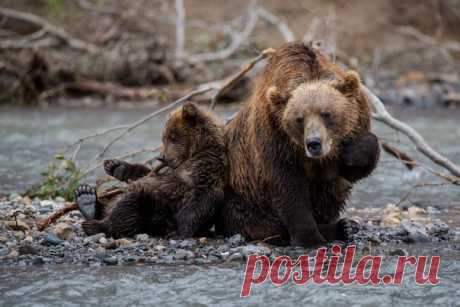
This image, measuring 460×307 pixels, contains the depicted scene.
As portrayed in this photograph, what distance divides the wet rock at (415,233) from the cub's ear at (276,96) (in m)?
1.62

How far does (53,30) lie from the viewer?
18.0 metres

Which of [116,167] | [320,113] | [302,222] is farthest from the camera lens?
[116,167]

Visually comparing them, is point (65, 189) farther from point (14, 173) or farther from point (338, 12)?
point (338, 12)

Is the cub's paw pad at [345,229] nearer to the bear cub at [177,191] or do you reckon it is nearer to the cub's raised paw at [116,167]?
the bear cub at [177,191]

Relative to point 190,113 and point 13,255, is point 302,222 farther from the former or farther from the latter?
point 13,255

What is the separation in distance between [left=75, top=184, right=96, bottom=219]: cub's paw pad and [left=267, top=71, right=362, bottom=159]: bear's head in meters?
1.79

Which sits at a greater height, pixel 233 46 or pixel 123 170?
pixel 233 46

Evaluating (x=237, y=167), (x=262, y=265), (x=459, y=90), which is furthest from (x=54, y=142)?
(x=459, y=90)

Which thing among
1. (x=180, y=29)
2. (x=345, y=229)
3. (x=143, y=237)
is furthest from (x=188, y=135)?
(x=180, y=29)

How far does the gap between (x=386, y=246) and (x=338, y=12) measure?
1594 cm

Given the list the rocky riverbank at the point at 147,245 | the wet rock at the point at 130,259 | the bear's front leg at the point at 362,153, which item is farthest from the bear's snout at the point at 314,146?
the wet rock at the point at 130,259

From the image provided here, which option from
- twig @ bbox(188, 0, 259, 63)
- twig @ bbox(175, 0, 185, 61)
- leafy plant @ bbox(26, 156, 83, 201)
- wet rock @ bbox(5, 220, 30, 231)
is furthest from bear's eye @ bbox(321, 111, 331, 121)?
twig @ bbox(175, 0, 185, 61)

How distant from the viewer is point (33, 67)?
1733 centimetres

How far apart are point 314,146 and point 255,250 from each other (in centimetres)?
100
